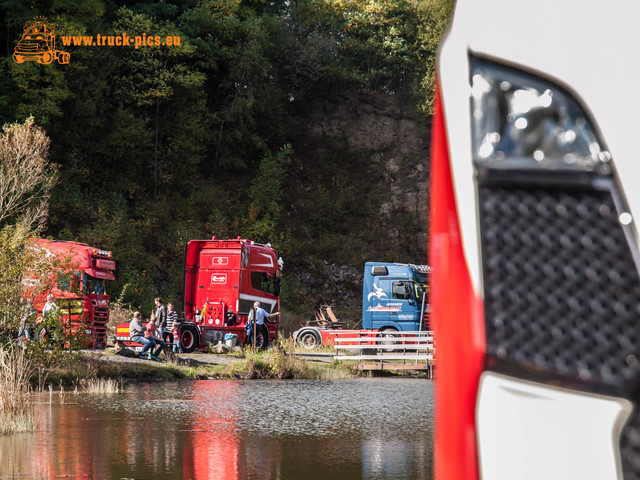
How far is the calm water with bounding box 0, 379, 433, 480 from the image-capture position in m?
7.64

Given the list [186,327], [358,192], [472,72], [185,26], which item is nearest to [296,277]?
[358,192]

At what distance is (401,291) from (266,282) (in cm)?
487

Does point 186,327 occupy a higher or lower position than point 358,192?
lower

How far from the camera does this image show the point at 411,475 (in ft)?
24.7

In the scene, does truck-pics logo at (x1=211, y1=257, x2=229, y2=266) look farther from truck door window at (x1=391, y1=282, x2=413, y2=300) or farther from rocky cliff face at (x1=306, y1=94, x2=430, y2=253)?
rocky cliff face at (x1=306, y1=94, x2=430, y2=253)

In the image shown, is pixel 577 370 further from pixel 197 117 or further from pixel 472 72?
pixel 197 117

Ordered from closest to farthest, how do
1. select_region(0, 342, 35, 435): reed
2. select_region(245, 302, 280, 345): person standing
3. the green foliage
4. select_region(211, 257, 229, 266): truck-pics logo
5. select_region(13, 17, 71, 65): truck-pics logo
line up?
select_region(0, 342, 35, 435): reed, select_region(245, 302, 280, 345): person standing, select_region(211, 257, 229, 266): truck-pics logo, select_region(13, 17, 71, 65): truck-pics logo, the green foliage

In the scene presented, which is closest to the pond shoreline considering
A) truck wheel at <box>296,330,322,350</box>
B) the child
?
the child

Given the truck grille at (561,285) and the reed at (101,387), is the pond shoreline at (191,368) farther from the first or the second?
the truck grille at (561,285)

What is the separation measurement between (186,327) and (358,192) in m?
23.8

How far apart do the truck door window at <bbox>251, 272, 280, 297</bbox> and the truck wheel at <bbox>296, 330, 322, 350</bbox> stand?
2.20m

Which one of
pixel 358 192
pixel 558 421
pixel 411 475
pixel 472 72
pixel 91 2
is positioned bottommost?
pixel 411 475

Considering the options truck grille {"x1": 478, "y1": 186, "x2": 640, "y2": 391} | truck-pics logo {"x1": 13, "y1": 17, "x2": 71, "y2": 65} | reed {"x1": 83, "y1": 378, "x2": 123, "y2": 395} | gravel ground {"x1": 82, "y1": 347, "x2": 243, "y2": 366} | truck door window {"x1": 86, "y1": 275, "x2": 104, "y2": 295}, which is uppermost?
truck-pics logo {"x1": 13, "y1": 17, "x2": 71, "y2": 65}

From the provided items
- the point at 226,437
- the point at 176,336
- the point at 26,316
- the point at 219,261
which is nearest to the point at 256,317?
the point at 176,336
